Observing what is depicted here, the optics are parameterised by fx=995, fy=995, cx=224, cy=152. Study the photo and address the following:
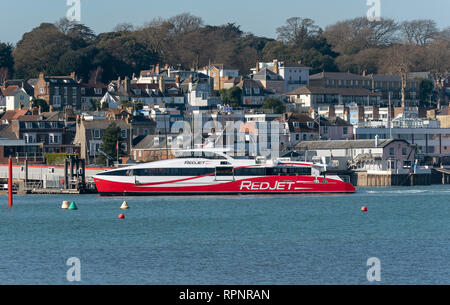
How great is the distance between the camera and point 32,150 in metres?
108

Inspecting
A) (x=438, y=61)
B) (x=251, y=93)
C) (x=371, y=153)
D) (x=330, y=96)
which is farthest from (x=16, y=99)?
(x=438, y=61)

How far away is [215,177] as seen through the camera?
7175 cm

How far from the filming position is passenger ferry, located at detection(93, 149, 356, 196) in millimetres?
71688

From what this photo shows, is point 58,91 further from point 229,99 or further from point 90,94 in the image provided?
point 229,99

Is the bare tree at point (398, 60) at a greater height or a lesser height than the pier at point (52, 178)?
greater

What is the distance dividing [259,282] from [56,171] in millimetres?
56412

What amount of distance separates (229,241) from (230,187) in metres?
26.1

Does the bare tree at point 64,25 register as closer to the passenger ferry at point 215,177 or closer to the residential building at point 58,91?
the residential building at point 58,91

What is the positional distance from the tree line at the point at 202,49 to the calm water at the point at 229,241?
282 ft

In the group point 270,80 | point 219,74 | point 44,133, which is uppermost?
point 219,74

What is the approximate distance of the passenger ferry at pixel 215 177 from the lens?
71688mm

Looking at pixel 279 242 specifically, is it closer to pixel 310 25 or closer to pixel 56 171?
pixel 56 171

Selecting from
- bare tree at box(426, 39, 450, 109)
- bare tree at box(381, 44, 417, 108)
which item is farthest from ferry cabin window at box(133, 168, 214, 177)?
bare tree at box(426, 39, 450, 109)

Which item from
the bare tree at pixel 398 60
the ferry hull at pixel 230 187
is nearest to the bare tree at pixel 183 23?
the bare tree at pixel 398 60
